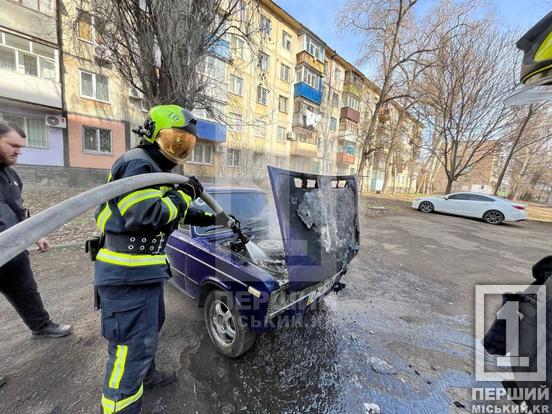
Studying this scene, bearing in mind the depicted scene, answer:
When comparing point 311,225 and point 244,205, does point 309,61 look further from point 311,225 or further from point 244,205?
point 311,225

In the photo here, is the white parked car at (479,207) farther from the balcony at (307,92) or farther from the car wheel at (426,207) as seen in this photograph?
the balcony at (307,92)

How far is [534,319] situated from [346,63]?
28055 millimetres

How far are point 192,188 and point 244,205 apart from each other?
5.04 feet

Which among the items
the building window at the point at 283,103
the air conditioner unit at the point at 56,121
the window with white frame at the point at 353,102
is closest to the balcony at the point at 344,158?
the window with white frame at the point at 353,102

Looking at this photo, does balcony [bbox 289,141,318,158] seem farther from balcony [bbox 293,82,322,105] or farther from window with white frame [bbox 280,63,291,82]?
window with white frame [bbox 280,63,291,82]

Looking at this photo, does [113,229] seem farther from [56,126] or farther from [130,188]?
[56,126]

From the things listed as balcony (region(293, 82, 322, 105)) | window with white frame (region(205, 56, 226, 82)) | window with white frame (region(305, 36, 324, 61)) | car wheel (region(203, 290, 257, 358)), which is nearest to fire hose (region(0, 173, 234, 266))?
car wheel (region(203, 290, 257, 358))

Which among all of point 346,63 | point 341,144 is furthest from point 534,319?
point 346,63

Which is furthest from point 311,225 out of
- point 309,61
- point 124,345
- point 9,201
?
point 309,61

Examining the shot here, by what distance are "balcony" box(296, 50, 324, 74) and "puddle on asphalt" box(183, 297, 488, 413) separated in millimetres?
21605

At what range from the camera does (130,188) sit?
135 cm

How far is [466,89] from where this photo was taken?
13.8m

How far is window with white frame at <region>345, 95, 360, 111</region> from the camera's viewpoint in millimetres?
23844

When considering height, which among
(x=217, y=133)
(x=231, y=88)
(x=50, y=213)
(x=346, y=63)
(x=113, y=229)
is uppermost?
(x=346, y=63)
